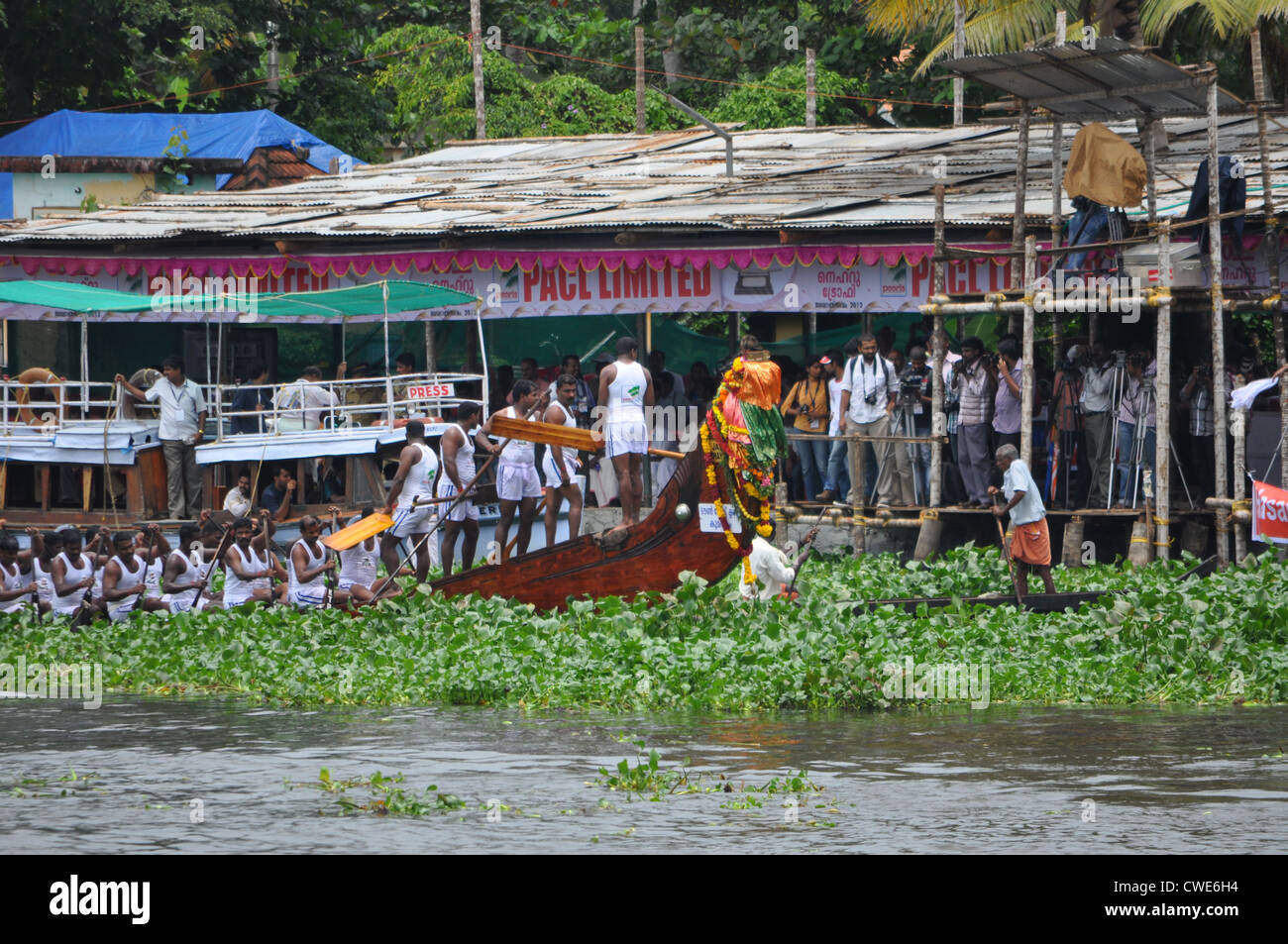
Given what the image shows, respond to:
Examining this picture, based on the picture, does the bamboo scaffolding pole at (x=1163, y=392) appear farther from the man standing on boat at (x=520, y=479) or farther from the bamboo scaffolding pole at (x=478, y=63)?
the bamboo scaffolding pole at (x=478, y=63)

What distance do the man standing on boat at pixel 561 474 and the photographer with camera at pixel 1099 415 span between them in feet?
15.9

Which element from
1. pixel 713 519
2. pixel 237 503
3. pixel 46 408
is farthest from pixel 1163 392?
pixel 46 408

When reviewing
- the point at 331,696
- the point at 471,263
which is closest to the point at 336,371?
the point at 471,263

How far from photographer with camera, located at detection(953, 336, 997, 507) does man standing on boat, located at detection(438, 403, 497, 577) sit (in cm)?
452

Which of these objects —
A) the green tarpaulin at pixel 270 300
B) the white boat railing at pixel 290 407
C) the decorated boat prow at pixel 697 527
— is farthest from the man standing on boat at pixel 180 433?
the decorated boat prow at pixel 697 527

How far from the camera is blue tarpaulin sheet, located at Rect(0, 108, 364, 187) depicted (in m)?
31.6

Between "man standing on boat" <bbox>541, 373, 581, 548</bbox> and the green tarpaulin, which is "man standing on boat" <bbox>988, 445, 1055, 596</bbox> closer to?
"man standing on boat" <bbox>541, 373, 581, 548</bbox>

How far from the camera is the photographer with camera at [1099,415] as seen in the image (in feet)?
57.7

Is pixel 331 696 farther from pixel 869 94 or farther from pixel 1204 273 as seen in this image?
pixel 869 94

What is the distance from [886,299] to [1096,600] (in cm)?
597

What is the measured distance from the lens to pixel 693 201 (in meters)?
21.8

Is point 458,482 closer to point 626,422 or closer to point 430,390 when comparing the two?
point 626,422

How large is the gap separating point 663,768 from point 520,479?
7.75 meters
